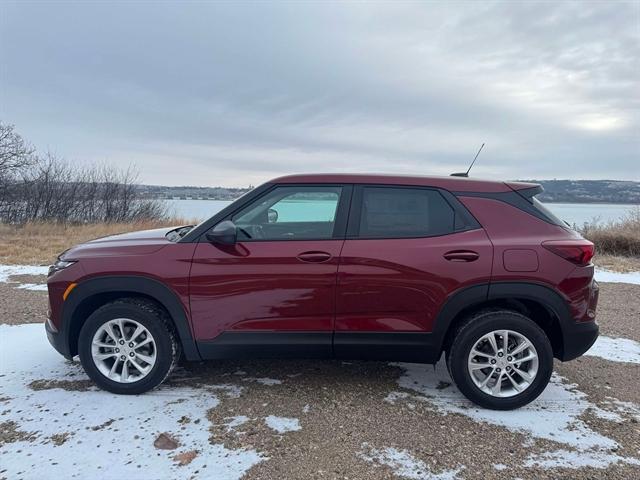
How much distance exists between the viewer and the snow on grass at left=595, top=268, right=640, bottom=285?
8047 millimetres

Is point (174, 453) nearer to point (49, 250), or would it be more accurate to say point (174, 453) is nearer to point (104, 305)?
point (104, 305)

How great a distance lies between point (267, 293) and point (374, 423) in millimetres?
1195

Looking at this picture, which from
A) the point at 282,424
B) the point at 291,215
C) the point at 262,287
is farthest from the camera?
the point at 291,215

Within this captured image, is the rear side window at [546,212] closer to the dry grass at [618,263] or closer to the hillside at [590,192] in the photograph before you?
the dry grass at [618,263]

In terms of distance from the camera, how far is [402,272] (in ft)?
10.2

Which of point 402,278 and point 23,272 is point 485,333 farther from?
point 23,272

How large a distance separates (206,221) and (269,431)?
162 centimetres

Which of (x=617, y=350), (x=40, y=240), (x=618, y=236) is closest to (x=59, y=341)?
(x=617, y=350)

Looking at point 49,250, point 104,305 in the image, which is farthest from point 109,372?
point 49,250

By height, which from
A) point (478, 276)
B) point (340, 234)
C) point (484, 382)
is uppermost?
point (340, 234)

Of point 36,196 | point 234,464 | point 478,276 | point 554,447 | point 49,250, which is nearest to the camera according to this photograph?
point 234,464

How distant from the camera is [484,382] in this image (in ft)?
10.3

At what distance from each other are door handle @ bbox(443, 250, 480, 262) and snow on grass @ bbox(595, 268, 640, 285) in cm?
645

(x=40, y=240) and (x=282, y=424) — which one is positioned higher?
(x=40, y=240)
